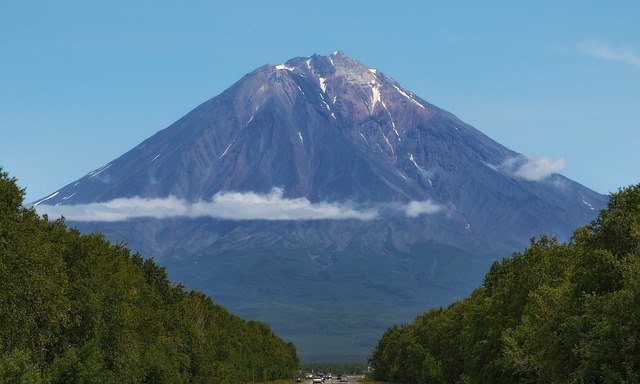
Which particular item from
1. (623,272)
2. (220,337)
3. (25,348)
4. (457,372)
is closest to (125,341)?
(25,348)

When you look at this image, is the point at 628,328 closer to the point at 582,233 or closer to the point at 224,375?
the point at 582,233

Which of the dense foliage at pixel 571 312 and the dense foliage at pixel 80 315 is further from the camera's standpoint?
the dense foliage at pixel 80 315

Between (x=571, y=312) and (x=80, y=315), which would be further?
(x=80, y=315)

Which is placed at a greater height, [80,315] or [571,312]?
[571,312]
